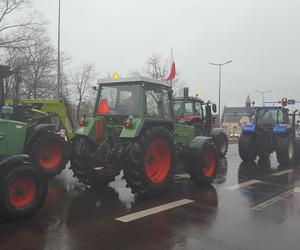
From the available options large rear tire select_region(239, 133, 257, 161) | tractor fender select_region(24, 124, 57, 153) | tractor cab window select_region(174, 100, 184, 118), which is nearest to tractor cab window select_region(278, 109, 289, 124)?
large rear tire select_region(239, 133, 257, 161)

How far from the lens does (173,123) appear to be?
28.0 feet

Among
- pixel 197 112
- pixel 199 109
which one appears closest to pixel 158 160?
pixel 197 112

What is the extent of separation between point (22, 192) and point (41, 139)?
378 centimetres

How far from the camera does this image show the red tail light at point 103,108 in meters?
8.20

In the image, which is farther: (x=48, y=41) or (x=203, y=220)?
(x=48, y=41)

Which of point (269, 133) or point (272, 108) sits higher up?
point (272, 108)

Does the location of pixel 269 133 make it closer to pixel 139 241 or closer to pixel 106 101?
pixel 106 101

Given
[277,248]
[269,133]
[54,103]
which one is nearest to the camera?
[277,248]

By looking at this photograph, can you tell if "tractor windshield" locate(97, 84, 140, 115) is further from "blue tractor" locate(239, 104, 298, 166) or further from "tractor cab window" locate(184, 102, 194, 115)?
"blue tractor" locate(239, 104, 298, 166)

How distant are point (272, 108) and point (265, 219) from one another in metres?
9.29

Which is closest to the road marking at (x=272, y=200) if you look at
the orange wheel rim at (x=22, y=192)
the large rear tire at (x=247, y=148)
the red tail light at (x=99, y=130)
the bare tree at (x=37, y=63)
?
the red tail light at (x=99, y=130)

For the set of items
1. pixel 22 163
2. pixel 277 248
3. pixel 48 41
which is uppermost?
pixel 48 41

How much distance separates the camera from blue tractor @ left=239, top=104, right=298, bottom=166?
1394 centimetres

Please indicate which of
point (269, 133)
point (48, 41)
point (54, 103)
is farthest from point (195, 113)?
point (48, 41)
